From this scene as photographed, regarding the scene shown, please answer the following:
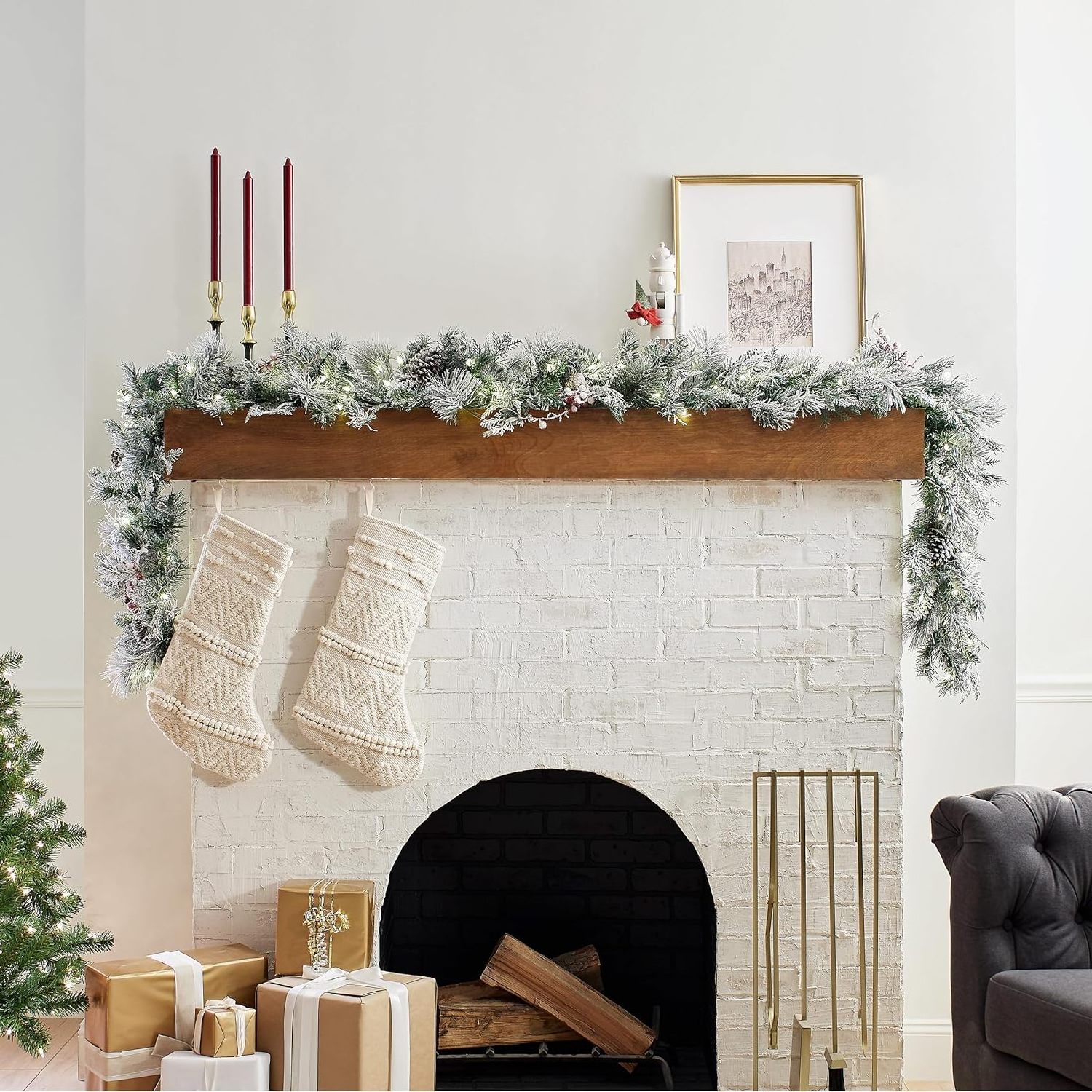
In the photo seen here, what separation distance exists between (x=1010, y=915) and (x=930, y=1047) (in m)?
0.73

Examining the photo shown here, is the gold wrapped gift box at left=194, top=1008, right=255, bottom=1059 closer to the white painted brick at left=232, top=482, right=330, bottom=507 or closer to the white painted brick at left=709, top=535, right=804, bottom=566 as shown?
the white painted brick at left=232, top=482, right=330, bottom=507

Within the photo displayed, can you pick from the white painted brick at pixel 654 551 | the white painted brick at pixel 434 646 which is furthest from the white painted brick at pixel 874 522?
the white painted brick at pixel 434 646

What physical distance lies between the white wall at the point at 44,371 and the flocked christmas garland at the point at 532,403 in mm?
1095

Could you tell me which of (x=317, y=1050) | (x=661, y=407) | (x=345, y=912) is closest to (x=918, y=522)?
(x=661, y=407)

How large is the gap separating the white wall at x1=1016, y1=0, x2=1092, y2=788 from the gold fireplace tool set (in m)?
1.10

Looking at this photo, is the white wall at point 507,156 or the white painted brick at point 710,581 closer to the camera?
the white painted brick at point 710,581

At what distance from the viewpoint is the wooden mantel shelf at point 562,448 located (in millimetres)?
2119

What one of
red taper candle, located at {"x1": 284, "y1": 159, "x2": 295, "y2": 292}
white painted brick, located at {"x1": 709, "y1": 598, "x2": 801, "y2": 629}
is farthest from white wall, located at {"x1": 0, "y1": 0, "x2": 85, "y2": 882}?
white painted brick, located at {"x1": 709, "y1": 598, "x2": 801, "y2": 629}

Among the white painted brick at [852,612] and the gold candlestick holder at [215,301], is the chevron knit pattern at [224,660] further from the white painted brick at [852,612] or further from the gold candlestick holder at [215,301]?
the white painted brick at [852,612]

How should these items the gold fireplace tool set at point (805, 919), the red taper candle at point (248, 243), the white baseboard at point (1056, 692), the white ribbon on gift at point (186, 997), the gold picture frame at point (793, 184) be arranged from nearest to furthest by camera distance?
the white ribbon on gift at point (186, 997) → the gold fireplace tool set at point (805, 919) → the red taper candle at point (248, 243) → the gold picture frame at point (793, 184) → the white baseboard at point (1056, 692)

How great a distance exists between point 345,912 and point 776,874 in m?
0.84

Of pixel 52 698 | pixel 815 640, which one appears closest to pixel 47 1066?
pixel 52 698

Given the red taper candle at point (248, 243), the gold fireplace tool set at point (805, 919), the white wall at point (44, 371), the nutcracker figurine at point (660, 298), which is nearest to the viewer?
A: the gold fireplace tool set at point (805, 919)

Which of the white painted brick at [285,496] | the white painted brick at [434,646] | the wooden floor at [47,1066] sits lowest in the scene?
the wooden floor at [47,1066]
